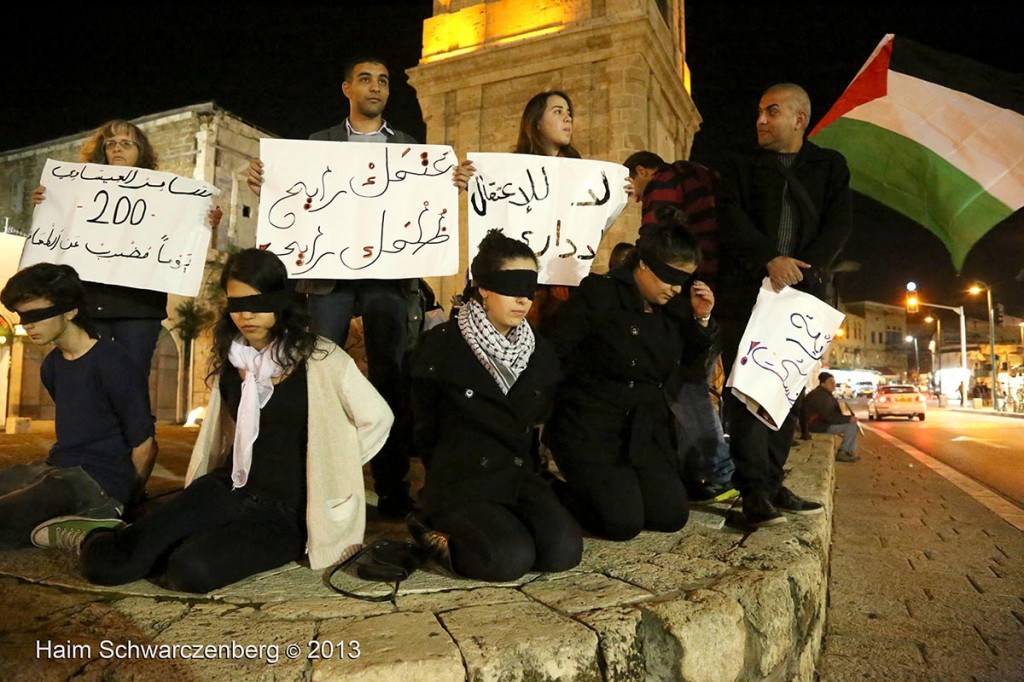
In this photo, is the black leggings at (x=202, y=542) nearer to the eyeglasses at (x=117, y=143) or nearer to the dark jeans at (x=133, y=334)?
the dark jeans at (x=133, y=334)

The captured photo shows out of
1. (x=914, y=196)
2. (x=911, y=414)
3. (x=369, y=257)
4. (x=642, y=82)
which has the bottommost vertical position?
(x=911, y=414)

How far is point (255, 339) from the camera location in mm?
2562

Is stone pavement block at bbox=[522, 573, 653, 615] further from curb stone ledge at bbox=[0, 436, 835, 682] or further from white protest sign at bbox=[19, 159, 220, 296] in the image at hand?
white protest sign at bbox=[19, 159, 220, 296]

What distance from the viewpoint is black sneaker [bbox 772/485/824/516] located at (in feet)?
10.7

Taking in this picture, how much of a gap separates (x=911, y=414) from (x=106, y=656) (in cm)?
2584

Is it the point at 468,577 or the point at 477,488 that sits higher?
the point at 477,488

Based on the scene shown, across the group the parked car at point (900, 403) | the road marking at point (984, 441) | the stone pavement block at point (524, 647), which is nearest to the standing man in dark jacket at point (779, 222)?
the stone pavement block at point (524, 647)

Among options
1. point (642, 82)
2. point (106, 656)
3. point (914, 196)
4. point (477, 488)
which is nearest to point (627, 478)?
point (477, 488)

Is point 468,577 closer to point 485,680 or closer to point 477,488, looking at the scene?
point 477,488

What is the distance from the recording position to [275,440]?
8.43 feet

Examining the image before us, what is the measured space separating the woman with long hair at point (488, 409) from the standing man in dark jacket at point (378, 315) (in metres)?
0.63

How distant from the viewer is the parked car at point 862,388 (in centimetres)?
5256

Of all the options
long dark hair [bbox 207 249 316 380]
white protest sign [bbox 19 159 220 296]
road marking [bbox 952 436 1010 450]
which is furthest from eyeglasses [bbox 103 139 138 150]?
road marking [bbox 952 436 1010 450]

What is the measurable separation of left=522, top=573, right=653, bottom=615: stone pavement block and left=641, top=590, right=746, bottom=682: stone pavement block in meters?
0.12
